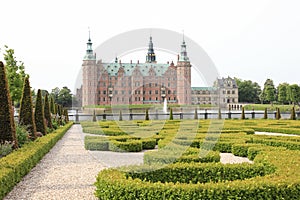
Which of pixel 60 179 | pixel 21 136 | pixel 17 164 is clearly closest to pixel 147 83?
pixel 21 136

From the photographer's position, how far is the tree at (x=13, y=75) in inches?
934

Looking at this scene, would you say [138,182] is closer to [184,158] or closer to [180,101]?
[184,158]

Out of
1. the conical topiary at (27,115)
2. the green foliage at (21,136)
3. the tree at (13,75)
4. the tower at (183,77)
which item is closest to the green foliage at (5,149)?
the green foliage at (21,136)

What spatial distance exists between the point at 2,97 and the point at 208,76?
18.0 feet

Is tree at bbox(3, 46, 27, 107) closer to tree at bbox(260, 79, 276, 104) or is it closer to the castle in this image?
the castle

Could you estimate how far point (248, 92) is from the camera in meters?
84.9

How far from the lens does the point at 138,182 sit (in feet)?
15.8

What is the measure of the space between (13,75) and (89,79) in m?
35.9

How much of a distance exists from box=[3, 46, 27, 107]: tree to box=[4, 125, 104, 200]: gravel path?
15.3 meters

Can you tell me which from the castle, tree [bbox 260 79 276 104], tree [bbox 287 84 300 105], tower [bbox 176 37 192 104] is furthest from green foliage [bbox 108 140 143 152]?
tree [bbox 260 79 276 104]

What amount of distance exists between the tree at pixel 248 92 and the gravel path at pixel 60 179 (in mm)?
78280

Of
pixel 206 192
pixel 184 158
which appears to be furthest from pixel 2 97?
pixel 206 192

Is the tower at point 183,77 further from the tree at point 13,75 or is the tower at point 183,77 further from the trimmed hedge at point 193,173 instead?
the trimmed hedge at point 193,173

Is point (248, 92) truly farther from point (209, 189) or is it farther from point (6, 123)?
point (209, 189)
